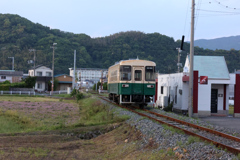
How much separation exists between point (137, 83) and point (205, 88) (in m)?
5.74

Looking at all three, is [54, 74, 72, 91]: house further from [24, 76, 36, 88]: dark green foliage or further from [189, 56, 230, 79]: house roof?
[189, 56, 230, 79]: house roof

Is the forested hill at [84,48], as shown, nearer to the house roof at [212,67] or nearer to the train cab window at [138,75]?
the house roof at [212,67]

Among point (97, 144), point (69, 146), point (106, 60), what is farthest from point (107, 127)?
point (106, 60)

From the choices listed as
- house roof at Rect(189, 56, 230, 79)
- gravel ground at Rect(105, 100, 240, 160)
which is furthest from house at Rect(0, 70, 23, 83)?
gravel ground at Rect(105, 100, 240, 160)

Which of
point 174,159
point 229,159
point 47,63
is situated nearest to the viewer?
point 229,159

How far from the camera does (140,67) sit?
61.0 feet

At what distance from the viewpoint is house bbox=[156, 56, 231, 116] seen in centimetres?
2092

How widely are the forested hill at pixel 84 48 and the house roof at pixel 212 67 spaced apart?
102 feet

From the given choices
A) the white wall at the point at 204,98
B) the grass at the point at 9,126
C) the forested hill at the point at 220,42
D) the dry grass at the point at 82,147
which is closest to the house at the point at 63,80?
the white wall at the point at 204,98

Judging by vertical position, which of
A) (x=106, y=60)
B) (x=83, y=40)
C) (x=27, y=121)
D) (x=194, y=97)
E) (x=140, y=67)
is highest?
(x=83, y=40)

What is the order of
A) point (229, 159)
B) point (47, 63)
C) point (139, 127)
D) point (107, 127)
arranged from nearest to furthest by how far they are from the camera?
point (229, 159) → point (139, 127) → point (107, 127) → point (47, 63)

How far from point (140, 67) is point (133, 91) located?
59.7 inches

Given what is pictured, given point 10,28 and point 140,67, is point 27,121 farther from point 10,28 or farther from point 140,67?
point 10,28

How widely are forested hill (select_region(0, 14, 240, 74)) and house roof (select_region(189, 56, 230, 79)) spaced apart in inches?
1228
